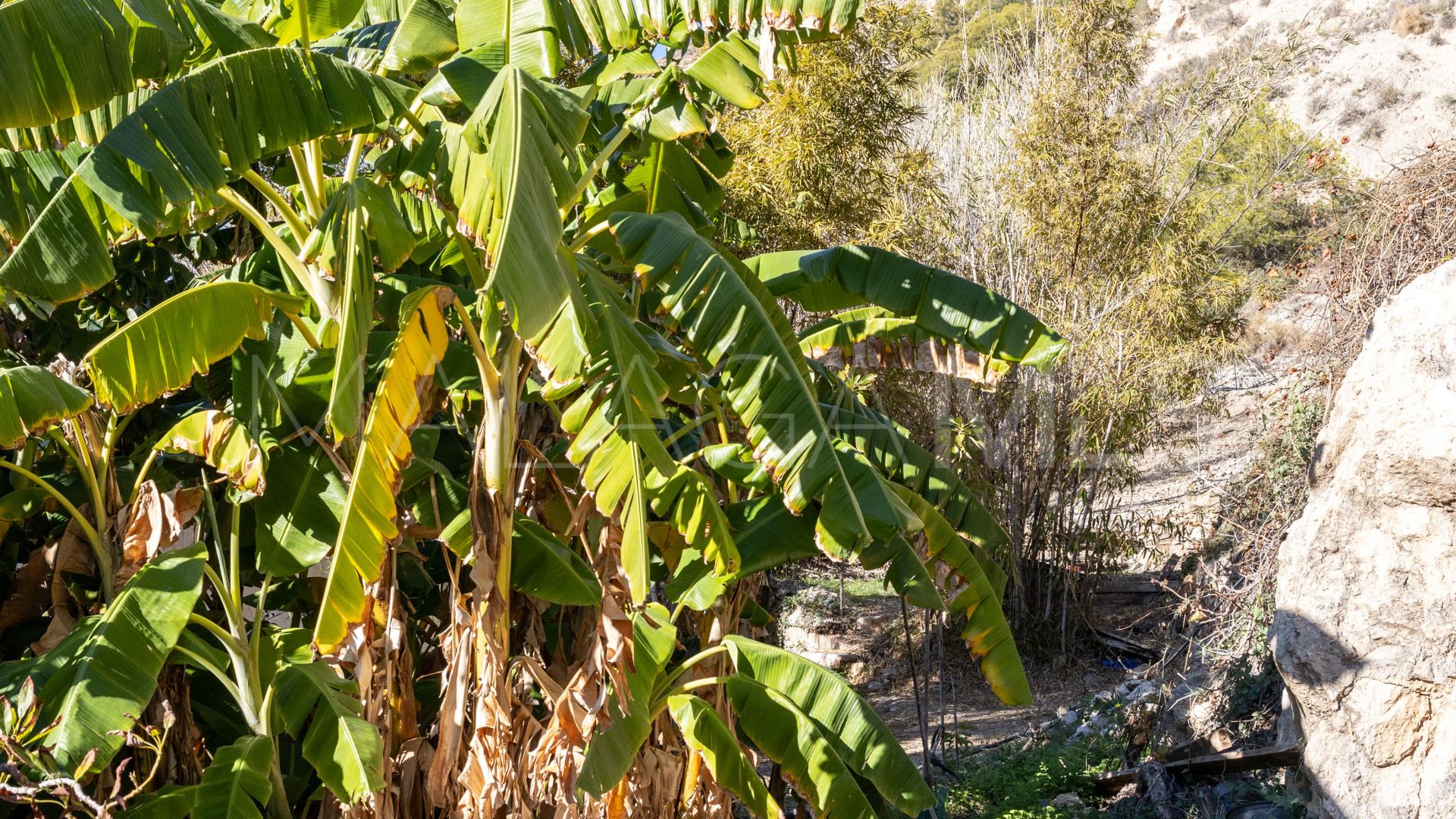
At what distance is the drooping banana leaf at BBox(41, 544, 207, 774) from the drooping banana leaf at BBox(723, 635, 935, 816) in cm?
227

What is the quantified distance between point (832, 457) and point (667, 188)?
1877mm

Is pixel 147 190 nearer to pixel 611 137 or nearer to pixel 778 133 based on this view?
pixel 611 137

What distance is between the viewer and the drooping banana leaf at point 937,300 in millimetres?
4895

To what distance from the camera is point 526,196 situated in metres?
3.06

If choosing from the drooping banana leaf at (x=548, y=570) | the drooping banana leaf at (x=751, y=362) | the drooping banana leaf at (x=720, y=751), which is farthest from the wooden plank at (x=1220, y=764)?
the drooping banana leaf at (x=548, y=570)

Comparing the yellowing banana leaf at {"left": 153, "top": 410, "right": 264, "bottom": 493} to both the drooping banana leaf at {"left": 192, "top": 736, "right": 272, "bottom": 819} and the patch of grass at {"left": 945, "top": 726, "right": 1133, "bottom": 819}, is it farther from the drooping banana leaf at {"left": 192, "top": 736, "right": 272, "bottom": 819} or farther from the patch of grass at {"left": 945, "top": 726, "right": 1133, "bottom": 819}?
the patch of grass at {"left": 945, "top": 726, "right": 1133, "bottom": 819}

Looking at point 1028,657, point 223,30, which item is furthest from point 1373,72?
point 223,30

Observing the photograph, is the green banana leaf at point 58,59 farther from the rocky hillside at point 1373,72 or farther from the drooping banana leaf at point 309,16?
the rocky hillside at point 1373,72

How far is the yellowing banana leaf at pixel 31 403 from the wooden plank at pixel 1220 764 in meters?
6.61

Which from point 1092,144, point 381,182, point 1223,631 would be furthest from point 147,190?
point 1092,144

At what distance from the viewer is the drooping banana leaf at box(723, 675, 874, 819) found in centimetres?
452

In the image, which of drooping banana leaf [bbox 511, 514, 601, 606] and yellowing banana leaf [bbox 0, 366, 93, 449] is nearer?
yellowing banana leaf [bbox 0, 366, 93, 449]

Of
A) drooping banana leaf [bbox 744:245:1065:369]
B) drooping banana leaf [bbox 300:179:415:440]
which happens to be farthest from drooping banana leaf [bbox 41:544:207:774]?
drooping banana leaf [bbox 744:245:1065:369]

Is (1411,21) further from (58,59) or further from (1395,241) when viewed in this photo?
(58,59)
